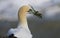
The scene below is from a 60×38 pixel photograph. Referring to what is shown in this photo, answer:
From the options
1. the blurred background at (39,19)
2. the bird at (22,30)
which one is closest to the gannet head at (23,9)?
the bird at (22,30)

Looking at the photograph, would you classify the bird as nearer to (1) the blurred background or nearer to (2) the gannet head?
(2) the gannet head

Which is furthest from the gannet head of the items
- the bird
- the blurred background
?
the blurred background

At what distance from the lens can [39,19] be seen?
3.62 metres

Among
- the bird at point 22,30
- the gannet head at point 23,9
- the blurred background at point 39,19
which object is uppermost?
the blurred background at point 39,19

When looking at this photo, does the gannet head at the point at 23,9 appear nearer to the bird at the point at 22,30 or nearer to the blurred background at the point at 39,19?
the bird at the point at 22,30

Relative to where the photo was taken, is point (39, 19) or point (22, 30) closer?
point (22, 30)

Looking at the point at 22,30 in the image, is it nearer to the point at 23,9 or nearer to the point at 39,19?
the point at 23,9

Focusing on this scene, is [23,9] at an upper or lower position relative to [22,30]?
upper

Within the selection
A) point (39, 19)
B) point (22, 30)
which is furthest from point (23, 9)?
point (39, 19)

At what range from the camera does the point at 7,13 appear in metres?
3.97

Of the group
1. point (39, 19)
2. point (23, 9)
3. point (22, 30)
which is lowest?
point (22, 30)

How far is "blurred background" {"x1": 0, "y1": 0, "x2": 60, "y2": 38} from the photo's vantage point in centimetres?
337

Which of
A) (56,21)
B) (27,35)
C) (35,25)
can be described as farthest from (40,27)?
(27,35)

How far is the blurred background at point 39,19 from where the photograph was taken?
3366 millimetres
